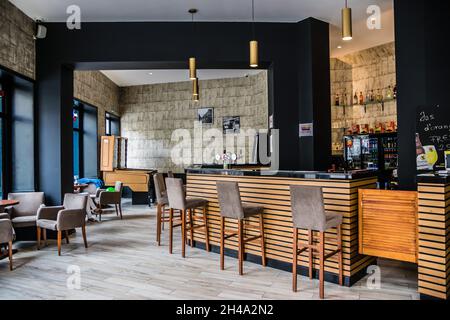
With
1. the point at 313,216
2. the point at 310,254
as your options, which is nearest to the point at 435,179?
the point at 313,216

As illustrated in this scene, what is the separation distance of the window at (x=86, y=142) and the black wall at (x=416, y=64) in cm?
830

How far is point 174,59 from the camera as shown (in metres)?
6.16

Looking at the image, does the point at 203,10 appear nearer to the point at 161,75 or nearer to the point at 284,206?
the point at 284,206

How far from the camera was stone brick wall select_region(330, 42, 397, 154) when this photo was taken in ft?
25.5

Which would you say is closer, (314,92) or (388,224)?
(388,224)

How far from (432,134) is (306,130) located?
6.98 ft

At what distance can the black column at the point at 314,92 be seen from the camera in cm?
616

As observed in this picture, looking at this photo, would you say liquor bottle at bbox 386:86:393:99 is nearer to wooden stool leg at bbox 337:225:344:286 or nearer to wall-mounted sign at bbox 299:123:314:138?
wall-mounted sign at bbox 299:123:314:138

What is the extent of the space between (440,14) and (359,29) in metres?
2.43

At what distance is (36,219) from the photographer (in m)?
5.36

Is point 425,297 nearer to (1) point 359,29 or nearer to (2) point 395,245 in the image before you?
(2) point 395,245

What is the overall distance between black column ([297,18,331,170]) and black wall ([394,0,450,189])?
1.62 meters

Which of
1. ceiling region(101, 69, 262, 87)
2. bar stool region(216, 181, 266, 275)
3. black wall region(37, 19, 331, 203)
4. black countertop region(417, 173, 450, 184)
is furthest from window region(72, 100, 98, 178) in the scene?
black countertop region(417, 173, 450, 184)

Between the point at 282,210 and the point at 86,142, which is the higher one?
the point at 86,142
